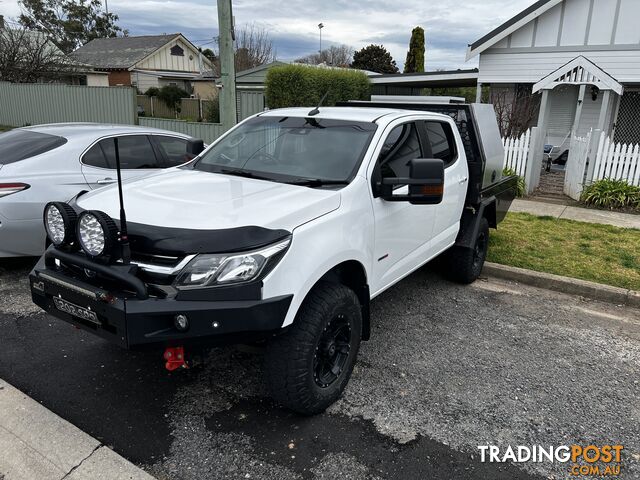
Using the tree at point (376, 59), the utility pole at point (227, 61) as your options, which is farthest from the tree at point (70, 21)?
the utility pole at point (227, 61)


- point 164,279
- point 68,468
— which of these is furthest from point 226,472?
point 164,279

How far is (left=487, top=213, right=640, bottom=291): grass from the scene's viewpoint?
19.3 feet

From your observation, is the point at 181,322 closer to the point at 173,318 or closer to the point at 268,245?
the point at 173,318

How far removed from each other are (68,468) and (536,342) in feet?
11.7

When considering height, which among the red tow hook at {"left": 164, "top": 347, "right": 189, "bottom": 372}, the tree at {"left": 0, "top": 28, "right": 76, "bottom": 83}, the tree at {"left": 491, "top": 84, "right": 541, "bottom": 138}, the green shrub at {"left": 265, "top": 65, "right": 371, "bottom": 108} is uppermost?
the tree at {"left": 0, "top": 28, "right": 76, "bottom": 83}

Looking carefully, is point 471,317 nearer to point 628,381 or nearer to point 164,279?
point 628,381

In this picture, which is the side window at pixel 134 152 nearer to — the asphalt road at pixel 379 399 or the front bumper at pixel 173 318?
the asphalt road at pixel 379 399

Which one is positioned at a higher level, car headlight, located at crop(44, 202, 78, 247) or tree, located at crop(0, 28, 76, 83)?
tree, located at crop(0, 28, 76, 83)

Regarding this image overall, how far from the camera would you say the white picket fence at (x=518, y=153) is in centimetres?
1061

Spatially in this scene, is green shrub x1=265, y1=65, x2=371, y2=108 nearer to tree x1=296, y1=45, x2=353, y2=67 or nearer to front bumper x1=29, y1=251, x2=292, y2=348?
front bumper x1=29, y1=251, x2=292, y2=348

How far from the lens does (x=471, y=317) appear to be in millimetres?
4824

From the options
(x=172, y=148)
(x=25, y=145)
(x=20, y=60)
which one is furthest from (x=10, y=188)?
(x=20, y=60)

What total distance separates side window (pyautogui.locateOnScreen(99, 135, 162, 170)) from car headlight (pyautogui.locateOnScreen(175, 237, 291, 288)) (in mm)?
3545

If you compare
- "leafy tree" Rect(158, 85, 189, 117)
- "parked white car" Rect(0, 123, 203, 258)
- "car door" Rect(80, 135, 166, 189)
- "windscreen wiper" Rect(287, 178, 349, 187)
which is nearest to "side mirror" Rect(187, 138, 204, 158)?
"parked white car" Rect(0, 123, 203, 258)
